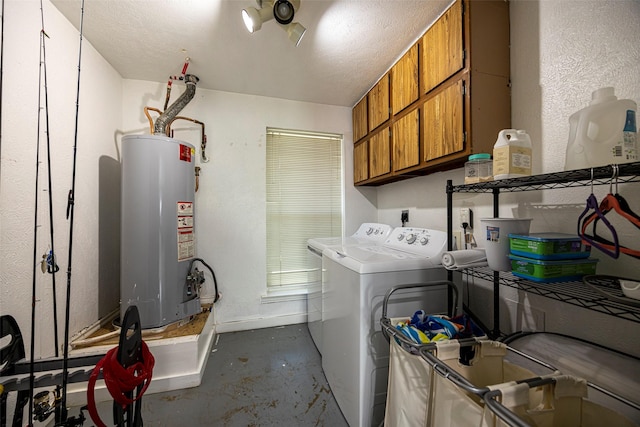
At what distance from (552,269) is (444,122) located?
0.93 meters

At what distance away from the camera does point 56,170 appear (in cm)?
134

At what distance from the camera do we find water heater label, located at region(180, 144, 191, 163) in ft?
5.49

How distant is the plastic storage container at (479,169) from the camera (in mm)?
1062

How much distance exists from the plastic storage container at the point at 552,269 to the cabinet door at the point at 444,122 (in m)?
0.70

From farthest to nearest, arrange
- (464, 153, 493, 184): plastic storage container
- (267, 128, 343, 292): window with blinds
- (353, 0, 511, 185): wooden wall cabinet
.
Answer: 1. (267, 128, 343, 292): window with blinds
2. (353, 0, 511, 185): wooden wall cabinet
3. (464, 153, 493, 184): plastic storage container

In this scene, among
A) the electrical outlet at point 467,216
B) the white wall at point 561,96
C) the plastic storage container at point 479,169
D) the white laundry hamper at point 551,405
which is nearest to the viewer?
the white laundry hamper at point 551,405

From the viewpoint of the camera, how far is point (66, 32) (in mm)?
1422

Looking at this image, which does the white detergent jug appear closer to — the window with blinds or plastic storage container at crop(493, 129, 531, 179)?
plastic storage container at crop(493, 129, 531, 179)

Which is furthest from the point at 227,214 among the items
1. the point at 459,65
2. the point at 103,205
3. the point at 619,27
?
the point at 619,27

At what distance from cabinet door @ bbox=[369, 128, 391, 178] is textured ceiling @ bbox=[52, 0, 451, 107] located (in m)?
0.56

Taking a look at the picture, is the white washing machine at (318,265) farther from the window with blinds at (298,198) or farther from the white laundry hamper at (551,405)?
the white laundry hamper at (551,405)

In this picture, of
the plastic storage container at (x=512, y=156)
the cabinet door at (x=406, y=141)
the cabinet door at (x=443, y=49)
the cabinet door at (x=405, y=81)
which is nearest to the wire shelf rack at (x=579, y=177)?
the plastic storage container at (x=512, y=156)

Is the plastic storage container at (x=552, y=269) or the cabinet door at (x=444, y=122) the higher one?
the cabinet door at (x=444, y=122)

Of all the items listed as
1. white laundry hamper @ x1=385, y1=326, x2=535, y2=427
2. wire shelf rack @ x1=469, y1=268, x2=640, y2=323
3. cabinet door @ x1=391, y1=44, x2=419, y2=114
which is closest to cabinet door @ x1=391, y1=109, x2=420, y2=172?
cabinet door @ x1=391, y1=44, x2=419, y2=114
